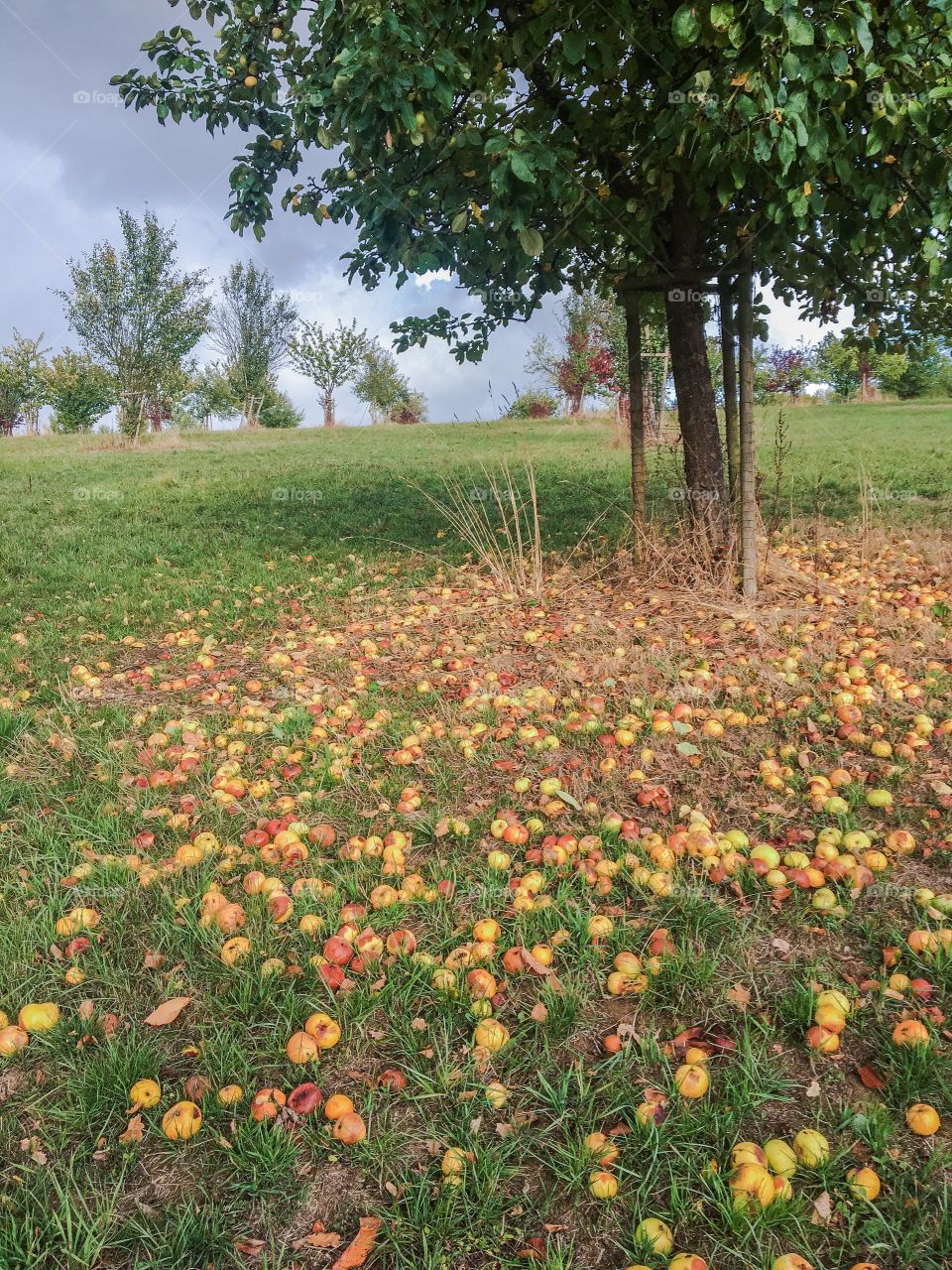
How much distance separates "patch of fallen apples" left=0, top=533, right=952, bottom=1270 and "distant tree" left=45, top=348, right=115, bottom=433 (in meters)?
38.3

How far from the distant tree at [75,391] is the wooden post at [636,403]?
37.5 m

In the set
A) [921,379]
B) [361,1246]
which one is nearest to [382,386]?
[921,379]

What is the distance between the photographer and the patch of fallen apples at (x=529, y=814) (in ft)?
7.35

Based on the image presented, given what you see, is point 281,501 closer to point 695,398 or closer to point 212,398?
point 695,398

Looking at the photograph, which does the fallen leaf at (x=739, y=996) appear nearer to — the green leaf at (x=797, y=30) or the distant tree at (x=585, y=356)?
the green leaf at (x=797, y=30)

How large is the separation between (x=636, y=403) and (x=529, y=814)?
406 centimetres

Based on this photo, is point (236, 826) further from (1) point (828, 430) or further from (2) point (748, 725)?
(1) point (828, 430)

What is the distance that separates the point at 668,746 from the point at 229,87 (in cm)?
599

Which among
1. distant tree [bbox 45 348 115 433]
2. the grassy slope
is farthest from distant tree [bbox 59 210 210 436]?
the grassy slope

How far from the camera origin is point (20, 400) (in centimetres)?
4250

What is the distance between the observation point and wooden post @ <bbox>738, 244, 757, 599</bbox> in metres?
5.31

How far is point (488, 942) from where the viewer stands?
257 centimetres

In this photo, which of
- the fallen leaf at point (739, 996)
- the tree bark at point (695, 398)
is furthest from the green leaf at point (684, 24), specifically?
the fallen leaf at point (739, 996)

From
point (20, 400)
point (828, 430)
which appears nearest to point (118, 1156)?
point (828, 430)
